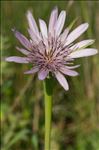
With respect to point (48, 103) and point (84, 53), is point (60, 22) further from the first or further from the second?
point (48, 103)

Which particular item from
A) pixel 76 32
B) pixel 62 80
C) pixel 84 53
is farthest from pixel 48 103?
pixel 76 32

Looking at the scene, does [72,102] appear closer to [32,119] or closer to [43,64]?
[32,119]

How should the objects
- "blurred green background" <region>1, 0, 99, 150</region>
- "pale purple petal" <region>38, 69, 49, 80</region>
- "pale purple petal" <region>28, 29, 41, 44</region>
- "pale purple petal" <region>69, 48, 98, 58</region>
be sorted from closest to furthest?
"pale purple petal" <region>38, 69, 49, 80</region> → "pale purple petal" <region>69, 48, 98, 58</region> → "pale purple petal" <region>28, 29, 41, 44</region> → "blurred green background" <region>1, 0, 99, 150</region>

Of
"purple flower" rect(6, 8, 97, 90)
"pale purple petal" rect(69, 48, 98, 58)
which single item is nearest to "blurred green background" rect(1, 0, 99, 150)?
"purple flower" rect(6, 8, 97, 90)

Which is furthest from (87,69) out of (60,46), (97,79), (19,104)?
(60,46)

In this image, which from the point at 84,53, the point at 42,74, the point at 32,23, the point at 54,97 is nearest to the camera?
the point at 42,74

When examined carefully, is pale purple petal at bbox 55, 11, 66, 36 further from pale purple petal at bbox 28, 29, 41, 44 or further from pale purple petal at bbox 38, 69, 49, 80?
pale purple petal at bbox 38, 69, 49, 80
